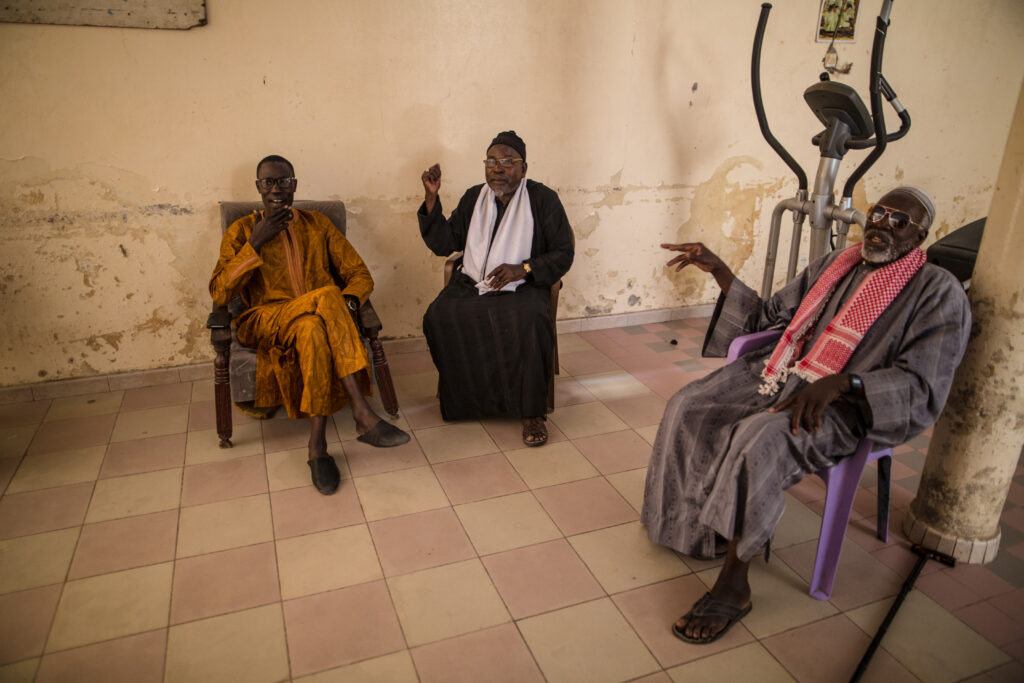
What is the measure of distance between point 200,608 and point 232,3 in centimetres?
270

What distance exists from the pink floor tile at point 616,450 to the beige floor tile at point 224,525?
1377mm

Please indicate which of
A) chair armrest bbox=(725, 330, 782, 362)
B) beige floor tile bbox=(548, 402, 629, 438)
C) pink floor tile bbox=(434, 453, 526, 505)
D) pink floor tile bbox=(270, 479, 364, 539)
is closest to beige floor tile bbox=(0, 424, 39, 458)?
pink floor tile bbox=(270, 479, 364, 539)

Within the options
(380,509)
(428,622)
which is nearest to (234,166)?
(380,509)

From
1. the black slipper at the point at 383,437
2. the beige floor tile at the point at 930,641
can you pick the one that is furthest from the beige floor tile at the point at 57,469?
the beige floor tile at the point at 930,641

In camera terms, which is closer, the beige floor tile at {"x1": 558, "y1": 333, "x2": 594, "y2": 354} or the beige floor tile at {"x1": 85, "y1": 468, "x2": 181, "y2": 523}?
the beige floor tile at {"x1": 85, "y1": 468, "x2": 181, "y2": 523}

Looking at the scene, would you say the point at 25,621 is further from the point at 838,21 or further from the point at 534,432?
the point at 838,21

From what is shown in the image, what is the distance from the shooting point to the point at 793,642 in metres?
1.97

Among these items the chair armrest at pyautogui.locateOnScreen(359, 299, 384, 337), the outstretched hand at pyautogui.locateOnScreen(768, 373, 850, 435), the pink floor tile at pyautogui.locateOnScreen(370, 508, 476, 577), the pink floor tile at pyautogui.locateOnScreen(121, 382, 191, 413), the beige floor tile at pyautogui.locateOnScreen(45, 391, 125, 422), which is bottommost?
the pink floor tile at pyautogui.locateOnScreen(370, 508, 476, 577)

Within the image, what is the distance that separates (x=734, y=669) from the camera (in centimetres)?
188

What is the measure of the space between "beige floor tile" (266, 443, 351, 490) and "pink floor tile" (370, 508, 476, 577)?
430 mm

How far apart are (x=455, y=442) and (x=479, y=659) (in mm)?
1275

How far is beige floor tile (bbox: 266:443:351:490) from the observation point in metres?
2.75

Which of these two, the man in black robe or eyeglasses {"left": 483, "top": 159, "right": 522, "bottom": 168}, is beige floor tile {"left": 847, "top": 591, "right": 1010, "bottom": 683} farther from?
eyeglasses {"left": 483, "top": 159, "right": 522, "bottom": 168}

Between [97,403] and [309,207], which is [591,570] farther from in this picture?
[97,403]
